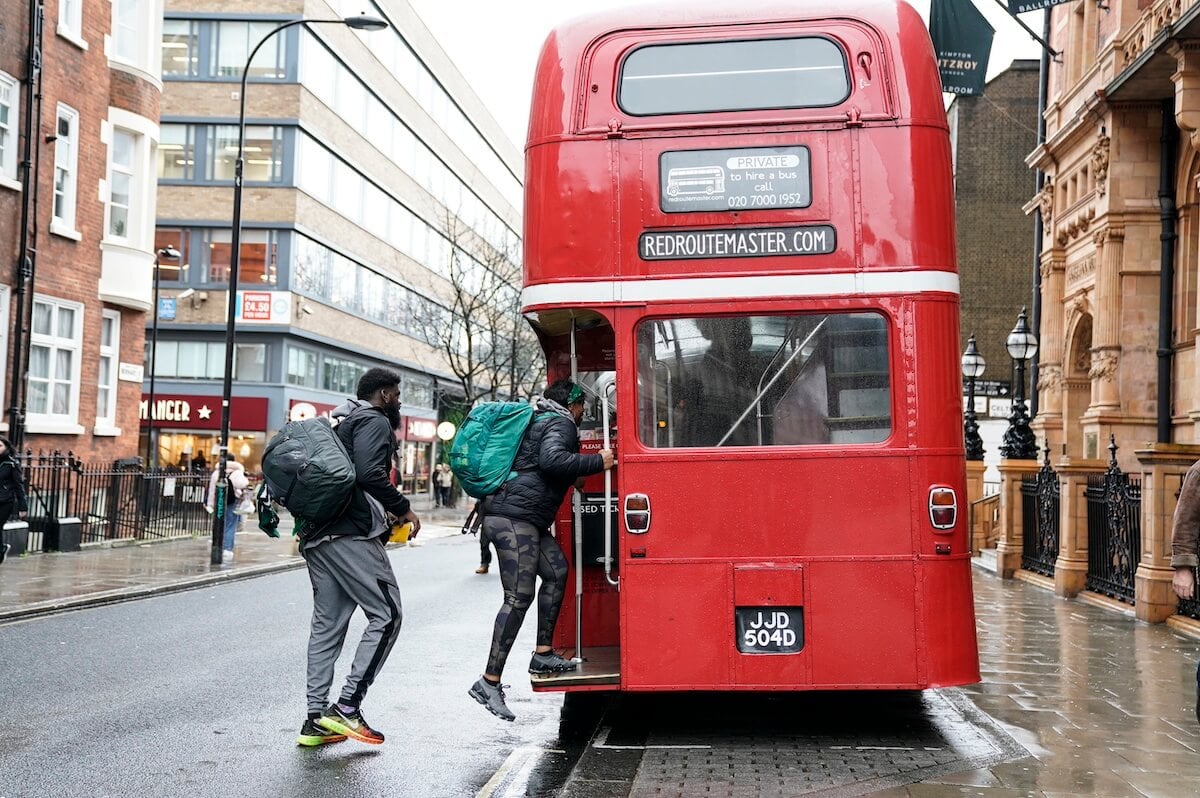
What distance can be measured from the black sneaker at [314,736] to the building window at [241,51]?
3983 cm

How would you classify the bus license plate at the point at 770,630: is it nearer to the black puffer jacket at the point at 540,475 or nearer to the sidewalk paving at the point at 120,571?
the black puffer jacket at the point at 540,475

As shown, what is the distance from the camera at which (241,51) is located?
44.4 m

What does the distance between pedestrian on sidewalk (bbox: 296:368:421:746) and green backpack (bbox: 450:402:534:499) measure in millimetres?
457

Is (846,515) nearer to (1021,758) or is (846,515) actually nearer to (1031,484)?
(1021,758)

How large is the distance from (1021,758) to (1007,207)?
45.1 m

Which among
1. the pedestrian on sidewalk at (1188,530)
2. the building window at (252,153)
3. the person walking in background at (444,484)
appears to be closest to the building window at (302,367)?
the person walking in background at (444,484)

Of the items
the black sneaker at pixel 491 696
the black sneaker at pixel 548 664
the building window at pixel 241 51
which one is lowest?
the black sneaker at pixel 491 696

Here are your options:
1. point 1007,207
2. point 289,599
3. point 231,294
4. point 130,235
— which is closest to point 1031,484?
point 289,599

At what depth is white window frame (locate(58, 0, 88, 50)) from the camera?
75.1 feet

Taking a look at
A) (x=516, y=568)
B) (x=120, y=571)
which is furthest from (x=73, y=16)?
(x=516, y=568)

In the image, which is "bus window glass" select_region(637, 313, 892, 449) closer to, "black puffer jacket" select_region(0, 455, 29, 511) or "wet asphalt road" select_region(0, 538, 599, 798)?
"wet asphalt road" select_region(0, 538, 599, 798)

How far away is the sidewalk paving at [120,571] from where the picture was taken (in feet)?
46.3

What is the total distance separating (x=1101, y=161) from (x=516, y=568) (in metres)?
19.4

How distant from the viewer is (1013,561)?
20.0 metres
